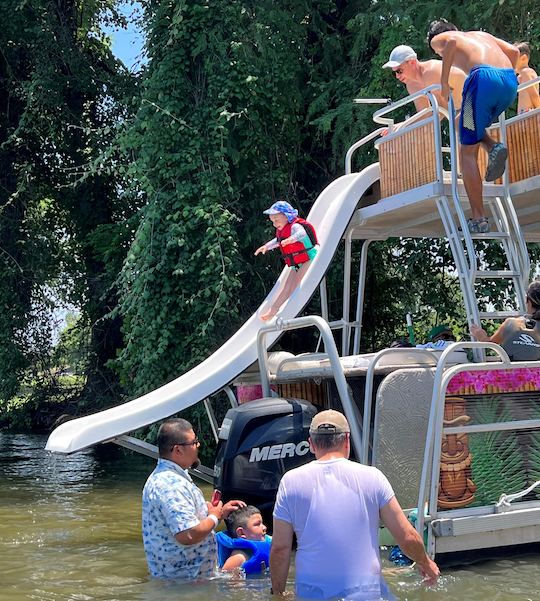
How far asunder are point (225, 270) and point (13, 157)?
8.51 meters

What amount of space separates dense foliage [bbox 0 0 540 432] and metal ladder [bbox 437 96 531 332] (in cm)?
601

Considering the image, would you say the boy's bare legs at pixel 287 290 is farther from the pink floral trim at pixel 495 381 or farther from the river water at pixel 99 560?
the pink floral trim at pixel 495 381

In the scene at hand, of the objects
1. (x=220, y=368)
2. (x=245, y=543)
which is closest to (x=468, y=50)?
(x=220, y=368)

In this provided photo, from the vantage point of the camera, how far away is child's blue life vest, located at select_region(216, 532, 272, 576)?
18.9 ft

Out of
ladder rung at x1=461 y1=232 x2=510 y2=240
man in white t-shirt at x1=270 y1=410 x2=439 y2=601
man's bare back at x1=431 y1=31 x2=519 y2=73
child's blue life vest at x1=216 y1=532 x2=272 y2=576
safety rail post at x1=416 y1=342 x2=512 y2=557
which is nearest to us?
man in white t-shirt at x1=270 y1=410 x2=439 y2=601

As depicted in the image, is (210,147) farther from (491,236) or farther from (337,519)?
(337,519)

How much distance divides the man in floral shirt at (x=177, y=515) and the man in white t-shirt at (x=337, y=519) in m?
1.09

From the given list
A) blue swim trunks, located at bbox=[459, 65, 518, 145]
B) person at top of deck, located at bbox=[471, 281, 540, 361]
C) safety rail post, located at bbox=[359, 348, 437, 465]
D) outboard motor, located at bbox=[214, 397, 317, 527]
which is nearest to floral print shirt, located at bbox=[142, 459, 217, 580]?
outboard motor, located at bbox=[214, 397, 317, 527]

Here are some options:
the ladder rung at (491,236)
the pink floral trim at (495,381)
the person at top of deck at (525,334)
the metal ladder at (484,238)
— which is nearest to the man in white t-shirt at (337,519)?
the pink floral trim at (495,381)

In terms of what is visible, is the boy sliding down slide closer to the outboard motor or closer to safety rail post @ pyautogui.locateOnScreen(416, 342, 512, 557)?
the outboard motor

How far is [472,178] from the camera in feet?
25.0

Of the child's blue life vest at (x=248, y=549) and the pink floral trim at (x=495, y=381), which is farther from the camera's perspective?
the pink floral trim at (x=495, y=381)

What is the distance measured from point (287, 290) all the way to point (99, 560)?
115 inches

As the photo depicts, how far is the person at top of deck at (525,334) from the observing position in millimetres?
6781
